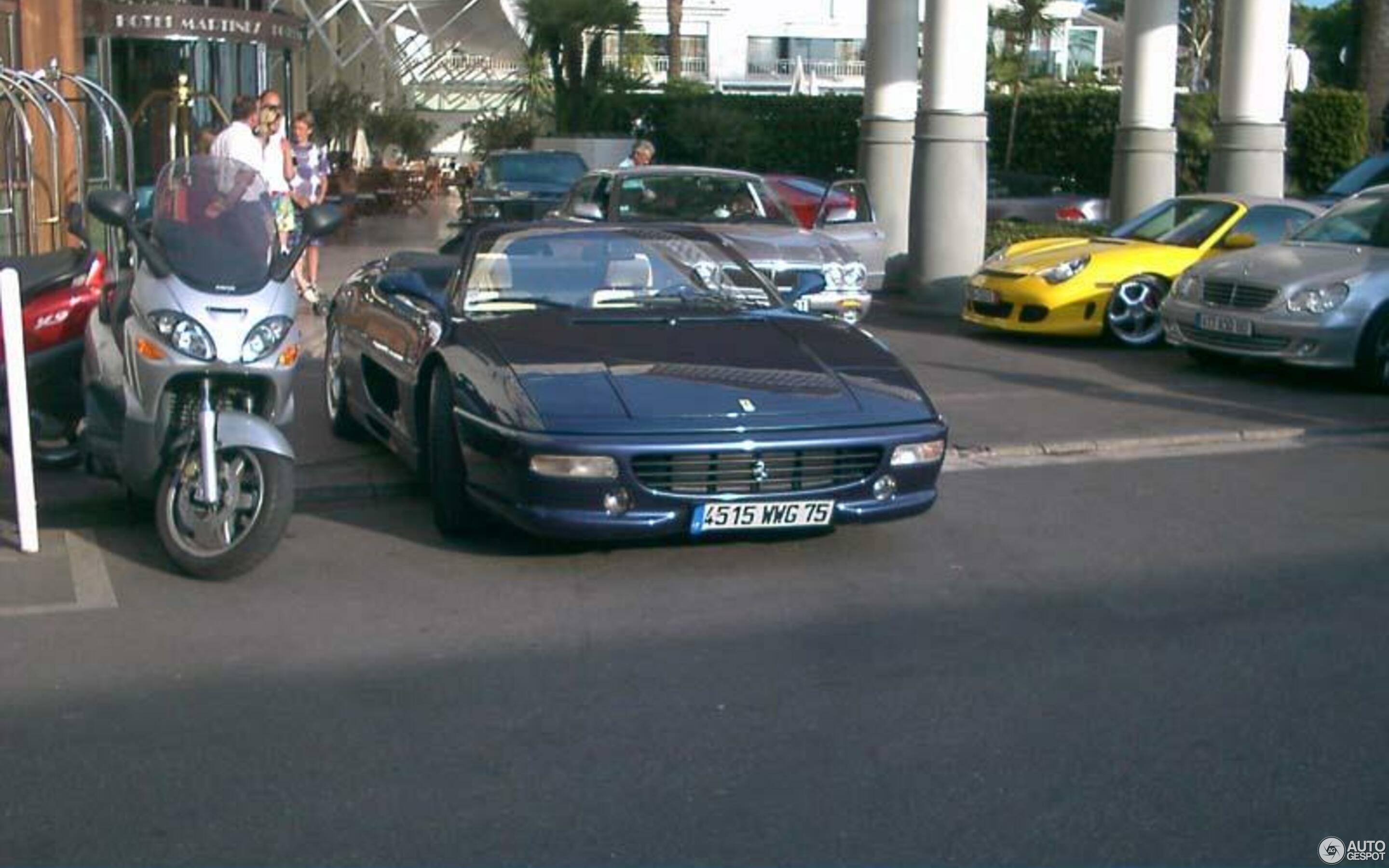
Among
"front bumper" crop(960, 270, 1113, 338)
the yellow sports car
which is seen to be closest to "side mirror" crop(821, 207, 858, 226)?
the yellow sports car

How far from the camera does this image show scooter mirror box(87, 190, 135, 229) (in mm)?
7484

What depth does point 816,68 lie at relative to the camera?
58688 millimetres

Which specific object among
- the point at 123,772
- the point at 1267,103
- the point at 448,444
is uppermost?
the point at 1267,103

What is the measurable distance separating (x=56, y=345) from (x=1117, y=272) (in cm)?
917

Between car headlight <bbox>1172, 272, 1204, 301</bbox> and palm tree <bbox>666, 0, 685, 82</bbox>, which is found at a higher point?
palm tree <bbox>666, 0, 685, 82</bbox>

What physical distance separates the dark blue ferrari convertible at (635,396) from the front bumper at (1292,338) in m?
4.87

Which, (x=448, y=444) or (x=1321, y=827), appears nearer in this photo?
(x=1321, y=827)

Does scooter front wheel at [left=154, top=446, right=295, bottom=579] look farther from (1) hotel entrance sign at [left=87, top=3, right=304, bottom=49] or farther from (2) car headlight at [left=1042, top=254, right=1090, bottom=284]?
(1) hotel entrance sign at [left=87, top=3, right=304, bottom=49]

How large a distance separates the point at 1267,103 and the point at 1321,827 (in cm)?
1591

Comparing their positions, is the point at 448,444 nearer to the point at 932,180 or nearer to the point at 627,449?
the point at 627,449

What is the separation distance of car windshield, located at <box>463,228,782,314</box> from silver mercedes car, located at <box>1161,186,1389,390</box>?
A: 5181mm

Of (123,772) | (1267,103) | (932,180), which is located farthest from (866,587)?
(1267,103)

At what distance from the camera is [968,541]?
8227 millimetres

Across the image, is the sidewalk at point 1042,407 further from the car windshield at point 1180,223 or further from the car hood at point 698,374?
the car hood at point 698,374
